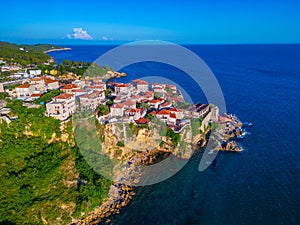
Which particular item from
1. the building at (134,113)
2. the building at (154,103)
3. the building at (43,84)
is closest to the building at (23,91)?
the building at (43,84)

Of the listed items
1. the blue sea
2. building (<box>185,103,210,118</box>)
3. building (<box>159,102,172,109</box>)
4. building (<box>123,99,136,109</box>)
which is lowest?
the blue sea

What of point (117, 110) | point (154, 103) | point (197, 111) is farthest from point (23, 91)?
point (197, 111)

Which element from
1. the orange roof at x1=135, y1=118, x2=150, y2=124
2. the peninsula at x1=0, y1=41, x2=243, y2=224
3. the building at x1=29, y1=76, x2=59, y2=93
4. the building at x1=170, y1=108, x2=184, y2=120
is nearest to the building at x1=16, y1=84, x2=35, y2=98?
the peninsula at x1=0, y1=41, x2=243, y2=224

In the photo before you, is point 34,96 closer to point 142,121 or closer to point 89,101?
point 89,101

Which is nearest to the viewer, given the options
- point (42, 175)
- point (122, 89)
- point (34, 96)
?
point (42, 175)

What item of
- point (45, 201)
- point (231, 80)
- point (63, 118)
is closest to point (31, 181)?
point (45, 201)

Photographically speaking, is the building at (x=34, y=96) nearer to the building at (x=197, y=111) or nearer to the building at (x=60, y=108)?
the building at (x=60, y=108)

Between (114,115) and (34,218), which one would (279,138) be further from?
(34,218)

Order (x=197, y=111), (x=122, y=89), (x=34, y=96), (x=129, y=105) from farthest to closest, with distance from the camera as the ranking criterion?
(x=122, y=89), (x=197, y=111), (x=129, y=105), (x=34, y=96)

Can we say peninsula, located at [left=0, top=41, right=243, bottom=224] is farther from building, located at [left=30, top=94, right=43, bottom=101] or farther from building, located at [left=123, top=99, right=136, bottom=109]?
building, located at [left=123, top=99, right=136, bottom=109]
